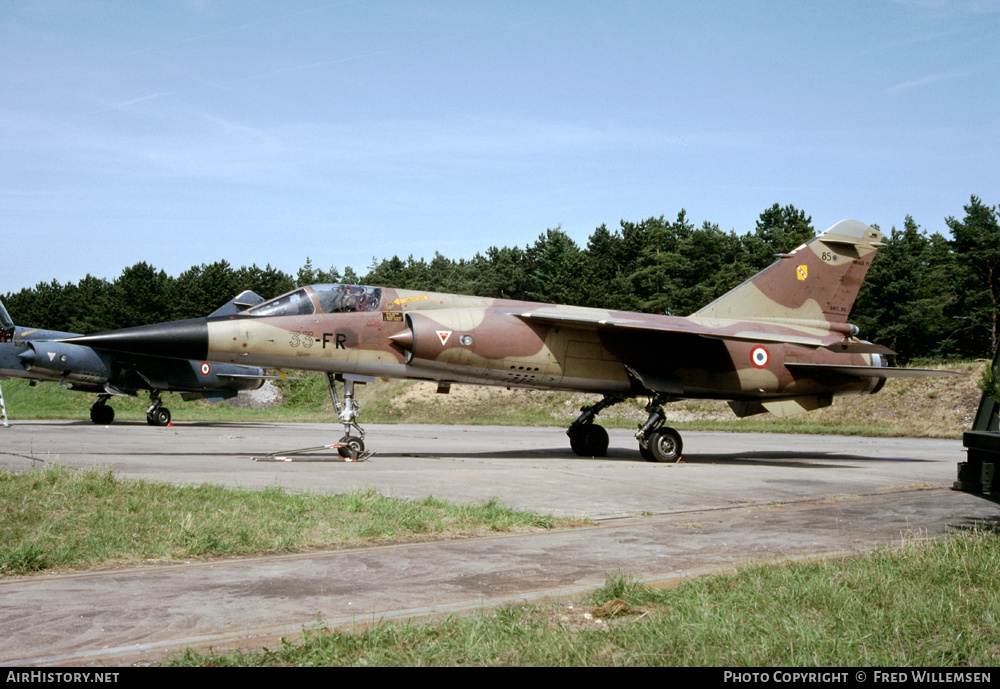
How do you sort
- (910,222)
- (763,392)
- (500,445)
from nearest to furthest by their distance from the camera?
(763,392)
(500,445)
(910,222)

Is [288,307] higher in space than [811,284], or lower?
A: lower

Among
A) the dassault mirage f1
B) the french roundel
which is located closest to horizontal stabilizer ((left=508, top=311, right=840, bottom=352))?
the dassault mirage f1

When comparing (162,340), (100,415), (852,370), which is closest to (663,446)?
(852,370)

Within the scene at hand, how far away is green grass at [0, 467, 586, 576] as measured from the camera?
573 cm

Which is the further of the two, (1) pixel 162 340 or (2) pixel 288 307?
(2) pixel 288 307

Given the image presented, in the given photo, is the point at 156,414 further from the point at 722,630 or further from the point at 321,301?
the point at 722,630

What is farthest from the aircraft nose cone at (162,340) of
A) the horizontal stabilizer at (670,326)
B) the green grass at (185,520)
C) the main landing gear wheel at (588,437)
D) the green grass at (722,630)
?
the green grass at (722,630)

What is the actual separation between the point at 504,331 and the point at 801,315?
6.72 metres

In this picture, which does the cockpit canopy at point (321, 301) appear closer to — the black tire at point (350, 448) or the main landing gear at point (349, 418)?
the main landing gear at point (349, 418)

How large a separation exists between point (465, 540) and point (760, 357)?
10.2 meters

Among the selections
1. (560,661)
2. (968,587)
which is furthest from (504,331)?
(560,661)

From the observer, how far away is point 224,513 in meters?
6.91

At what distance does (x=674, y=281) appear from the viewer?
58.8 metres

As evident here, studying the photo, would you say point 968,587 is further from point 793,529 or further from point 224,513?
point 224,513
